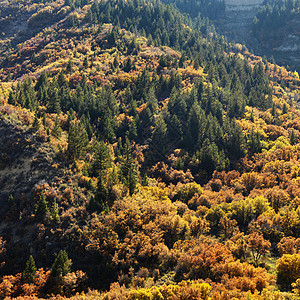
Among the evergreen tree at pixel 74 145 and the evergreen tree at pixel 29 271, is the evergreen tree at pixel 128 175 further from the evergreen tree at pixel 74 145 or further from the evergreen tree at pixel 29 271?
the evergreen tree at pixel 29 271

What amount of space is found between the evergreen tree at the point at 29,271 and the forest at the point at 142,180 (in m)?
0.17

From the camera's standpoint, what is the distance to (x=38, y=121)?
60.4 m

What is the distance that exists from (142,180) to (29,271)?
124 ft

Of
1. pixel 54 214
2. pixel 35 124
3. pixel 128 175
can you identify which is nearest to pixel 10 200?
pixel 54 214

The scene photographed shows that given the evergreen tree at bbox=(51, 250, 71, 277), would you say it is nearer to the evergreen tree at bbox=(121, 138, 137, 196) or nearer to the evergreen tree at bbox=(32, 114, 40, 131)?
the evergreen tree at bbox=(121, 138, 137, 196)

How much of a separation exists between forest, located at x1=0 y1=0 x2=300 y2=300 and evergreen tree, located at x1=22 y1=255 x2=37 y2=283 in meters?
0.17

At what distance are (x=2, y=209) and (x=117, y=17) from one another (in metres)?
153

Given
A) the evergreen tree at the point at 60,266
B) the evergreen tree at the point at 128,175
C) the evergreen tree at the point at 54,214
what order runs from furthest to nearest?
the evergreen tree at the point at 128,175, the evergreen tree at the point at 54,214, the evergreen tree at the point at 60,266

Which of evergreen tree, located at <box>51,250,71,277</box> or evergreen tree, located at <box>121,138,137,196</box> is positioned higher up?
evergreen tree, located at <box>121,138,137,196</box>

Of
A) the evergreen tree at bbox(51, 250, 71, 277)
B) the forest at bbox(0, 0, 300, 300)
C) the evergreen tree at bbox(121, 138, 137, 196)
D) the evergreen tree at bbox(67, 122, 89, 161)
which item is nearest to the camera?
the forest at bbox(0, 0, 300, 300)

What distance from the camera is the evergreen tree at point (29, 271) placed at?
3834cm

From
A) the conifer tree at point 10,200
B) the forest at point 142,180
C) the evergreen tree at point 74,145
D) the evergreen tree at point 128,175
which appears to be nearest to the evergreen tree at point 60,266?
the forest at point 142,180

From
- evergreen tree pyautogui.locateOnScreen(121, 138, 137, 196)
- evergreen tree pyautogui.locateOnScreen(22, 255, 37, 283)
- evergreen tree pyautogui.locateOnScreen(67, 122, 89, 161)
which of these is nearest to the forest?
evergreen tree pyautogui.locateOnScreen(22, 255, 37, 283)

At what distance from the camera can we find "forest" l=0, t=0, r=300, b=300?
124ft
